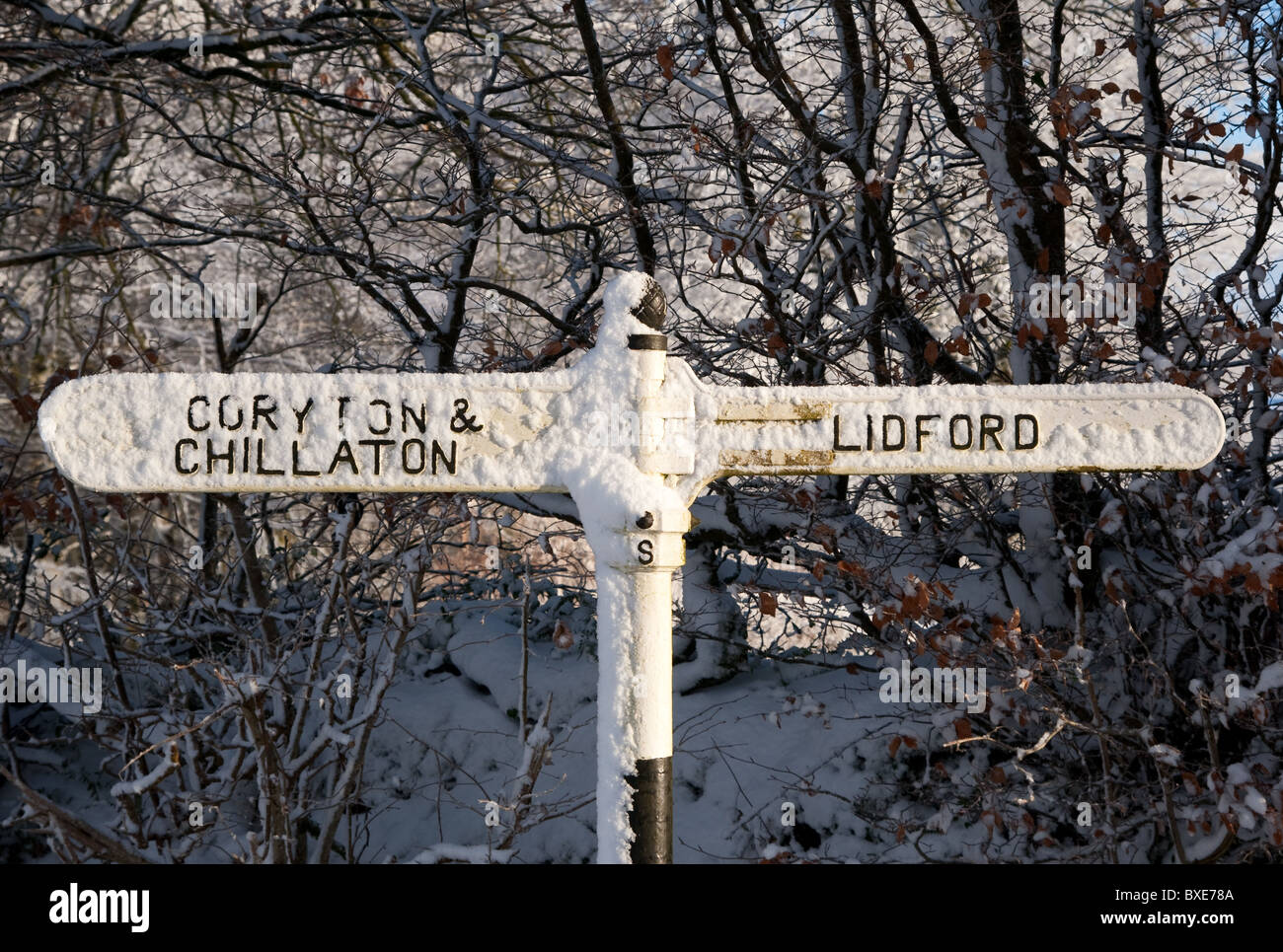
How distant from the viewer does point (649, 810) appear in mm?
2107

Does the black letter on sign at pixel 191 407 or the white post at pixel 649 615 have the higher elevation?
the black letter on sign at pixel 191 407

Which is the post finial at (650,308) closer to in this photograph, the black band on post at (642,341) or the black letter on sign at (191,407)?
the black band on post at (642,341)

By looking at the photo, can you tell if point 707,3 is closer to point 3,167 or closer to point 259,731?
point 259,731

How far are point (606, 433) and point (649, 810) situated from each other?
2.25ft

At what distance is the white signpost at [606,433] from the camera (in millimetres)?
2127

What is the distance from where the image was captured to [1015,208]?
5406 millimetres

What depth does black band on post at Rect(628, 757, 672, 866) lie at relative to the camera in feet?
6.88

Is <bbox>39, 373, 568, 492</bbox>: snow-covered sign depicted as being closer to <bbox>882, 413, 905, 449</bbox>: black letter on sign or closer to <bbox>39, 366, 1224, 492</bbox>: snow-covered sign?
<bbox>39, 366, 1224, 492</bbox>: snow-covered sign

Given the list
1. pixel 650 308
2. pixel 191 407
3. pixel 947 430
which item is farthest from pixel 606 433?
pixel 191 407

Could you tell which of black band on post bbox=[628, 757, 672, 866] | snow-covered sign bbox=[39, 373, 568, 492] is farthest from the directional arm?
black band on post bbox=[628, 757, 672, 866]

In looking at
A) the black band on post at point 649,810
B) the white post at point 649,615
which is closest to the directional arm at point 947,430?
the white post at point 649,615
